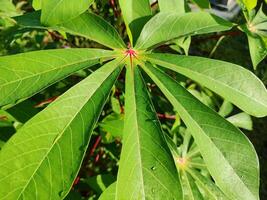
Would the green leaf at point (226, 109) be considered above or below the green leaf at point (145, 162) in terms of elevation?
below

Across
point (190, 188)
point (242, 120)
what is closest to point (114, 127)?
point (190, 188)

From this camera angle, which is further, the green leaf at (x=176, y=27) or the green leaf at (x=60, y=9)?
the green leaf at (x=176, y=27)

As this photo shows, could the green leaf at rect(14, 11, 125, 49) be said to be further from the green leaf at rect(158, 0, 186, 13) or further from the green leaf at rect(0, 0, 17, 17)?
the green leaf at rect(0, 0, 17, 17)

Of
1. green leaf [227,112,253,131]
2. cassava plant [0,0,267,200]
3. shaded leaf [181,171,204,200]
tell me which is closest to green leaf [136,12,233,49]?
cassava plant [0,0,267,200]

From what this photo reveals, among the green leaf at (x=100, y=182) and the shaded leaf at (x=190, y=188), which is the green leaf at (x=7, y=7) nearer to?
the green leaf at (x=100, y=182)

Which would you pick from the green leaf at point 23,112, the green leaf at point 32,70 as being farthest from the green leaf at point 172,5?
the green leaf at point 23,112
